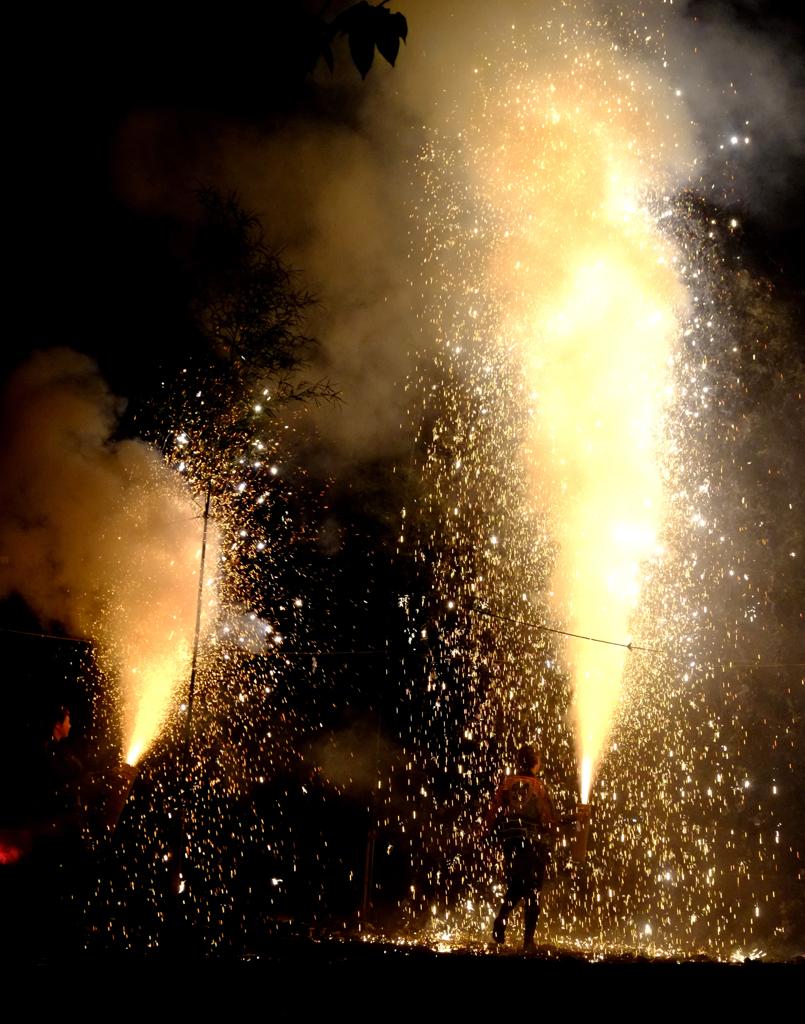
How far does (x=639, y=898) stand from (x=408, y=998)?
6.50 m

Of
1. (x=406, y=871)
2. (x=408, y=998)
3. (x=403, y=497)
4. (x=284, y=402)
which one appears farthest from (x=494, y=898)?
(x=408, y=998)

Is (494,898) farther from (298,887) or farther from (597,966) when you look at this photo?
(597,966)

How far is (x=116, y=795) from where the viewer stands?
520cm

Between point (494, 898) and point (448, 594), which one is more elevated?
point (448, 594)

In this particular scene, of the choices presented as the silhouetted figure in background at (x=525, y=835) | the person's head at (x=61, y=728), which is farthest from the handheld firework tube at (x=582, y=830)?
the person's head at (x=61, y=728)

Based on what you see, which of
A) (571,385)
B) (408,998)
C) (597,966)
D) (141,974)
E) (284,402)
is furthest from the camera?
(571,385)

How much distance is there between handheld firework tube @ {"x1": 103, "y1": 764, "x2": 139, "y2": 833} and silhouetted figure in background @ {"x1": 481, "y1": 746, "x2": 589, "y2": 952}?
7.67 feet

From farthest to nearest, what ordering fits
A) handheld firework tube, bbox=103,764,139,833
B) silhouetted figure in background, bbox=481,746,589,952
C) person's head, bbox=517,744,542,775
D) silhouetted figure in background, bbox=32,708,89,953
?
handheld firework tube, bbox=103,764,139,833
person's head, bbox=517,744,542,775
silhouetted figure in background, bbox=481,746,589,952
silhouetted figure in background, bbox=32,708,89,953

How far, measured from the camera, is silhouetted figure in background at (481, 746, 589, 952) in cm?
480

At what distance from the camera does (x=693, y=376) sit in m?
9.86

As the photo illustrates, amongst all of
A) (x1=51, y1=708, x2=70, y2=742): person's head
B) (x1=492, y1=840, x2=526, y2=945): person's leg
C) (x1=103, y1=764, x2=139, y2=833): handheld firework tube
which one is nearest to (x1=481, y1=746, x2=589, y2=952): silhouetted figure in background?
(x1=492, y1=840, x2=526, y2=945): person's leg

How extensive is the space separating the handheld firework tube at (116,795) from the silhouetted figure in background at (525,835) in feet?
7.67

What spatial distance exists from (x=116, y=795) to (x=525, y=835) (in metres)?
2.57

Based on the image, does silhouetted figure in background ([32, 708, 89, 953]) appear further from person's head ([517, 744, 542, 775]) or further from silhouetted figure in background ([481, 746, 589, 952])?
person's head ([517, 744, 542, 775])
